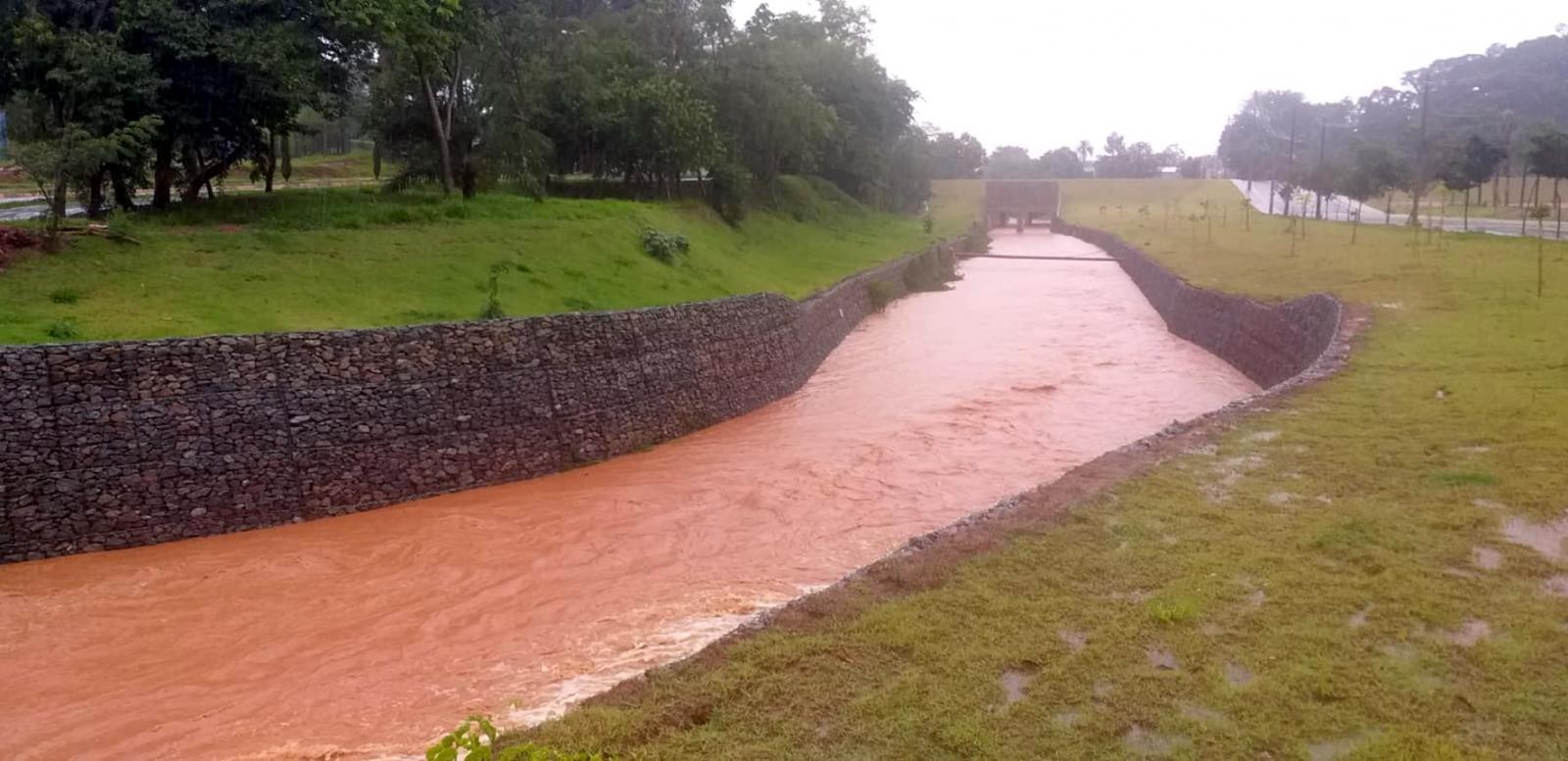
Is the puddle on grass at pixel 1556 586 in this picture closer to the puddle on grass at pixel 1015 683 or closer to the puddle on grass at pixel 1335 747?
the puddle on grass at pixel 1335 747

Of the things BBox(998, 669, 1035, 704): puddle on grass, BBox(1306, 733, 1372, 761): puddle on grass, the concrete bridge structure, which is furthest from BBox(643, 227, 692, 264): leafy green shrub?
the concrete bridge structure

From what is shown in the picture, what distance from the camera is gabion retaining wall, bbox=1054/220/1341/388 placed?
1953 cm

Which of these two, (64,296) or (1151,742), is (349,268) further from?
(1151,742)

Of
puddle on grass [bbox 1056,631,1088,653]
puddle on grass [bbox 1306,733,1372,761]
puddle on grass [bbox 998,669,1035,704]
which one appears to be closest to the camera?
puddle on grass [bbox 1306,733,1372,761]

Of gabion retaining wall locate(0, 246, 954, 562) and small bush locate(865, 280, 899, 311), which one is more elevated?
small bush locate(865, 280, 899, 311)

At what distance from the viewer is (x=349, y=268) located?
1727 centimetres

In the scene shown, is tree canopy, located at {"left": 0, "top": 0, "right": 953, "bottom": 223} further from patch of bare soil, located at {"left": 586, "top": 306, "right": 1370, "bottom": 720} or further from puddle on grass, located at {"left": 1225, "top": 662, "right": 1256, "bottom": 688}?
puddle on grass, located at {"left": 1225, "top": 662, "right": 1256, "bottom": 688}

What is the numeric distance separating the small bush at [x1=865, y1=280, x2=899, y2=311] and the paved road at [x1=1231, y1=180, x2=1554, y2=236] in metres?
18.8

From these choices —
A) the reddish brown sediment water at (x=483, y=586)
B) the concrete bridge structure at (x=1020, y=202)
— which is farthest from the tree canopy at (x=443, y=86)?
the concrete bridge structure at (x=1020, y=202)

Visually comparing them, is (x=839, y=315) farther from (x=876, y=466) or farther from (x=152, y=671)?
(x=152, y=671)

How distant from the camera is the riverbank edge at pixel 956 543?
6.99m

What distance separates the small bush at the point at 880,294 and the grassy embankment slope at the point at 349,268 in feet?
18.8

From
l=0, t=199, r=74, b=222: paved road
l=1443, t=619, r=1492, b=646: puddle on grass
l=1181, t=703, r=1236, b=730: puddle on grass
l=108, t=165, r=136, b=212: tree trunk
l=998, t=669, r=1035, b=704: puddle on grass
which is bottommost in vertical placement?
l=998, t=669, r=1035, b=704: puddle on grass

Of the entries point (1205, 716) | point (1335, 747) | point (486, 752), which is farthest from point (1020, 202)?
point (486, 752)
